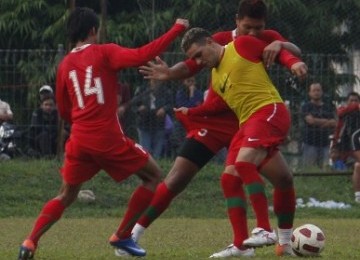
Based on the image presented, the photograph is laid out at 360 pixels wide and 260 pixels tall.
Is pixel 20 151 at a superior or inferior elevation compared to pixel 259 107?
inferior

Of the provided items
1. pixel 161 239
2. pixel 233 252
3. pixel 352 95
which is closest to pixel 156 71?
pixel 233 252

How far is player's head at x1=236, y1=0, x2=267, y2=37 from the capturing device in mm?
10477

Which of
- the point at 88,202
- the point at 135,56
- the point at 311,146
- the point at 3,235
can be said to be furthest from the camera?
the point at 311,146

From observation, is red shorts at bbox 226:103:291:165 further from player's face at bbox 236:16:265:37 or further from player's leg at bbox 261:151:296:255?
player's face at bbox 236:16:265:37

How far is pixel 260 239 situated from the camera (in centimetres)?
968

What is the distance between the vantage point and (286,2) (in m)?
20.1

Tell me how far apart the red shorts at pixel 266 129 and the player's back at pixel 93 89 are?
1.00m

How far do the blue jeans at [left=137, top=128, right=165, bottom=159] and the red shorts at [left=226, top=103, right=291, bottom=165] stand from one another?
9496 millimetres

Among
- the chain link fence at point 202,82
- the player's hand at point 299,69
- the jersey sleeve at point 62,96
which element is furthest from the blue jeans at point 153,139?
the player's hand at point 299,69

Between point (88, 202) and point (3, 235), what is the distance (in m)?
4.79

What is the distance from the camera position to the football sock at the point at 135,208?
1029 centimetres

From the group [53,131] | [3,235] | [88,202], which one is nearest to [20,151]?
[53,131]

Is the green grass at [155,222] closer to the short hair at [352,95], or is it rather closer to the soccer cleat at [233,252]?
the soccer cleat at [233,252]

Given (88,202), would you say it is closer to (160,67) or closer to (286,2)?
(286,2)
